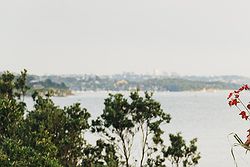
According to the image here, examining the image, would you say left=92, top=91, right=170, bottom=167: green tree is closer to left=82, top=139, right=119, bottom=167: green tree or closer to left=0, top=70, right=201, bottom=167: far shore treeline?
left=0, top=70, right=201, bottom=167: far shore treeline

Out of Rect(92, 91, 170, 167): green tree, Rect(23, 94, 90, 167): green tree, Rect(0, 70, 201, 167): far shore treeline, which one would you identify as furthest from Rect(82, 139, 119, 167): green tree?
Rect(23, 94, 90, 167): green tree

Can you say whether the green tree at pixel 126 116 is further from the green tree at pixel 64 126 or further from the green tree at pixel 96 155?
the green tree at pixel 64 126

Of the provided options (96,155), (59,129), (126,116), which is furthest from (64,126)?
(126,116)

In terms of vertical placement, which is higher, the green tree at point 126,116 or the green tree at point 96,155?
the green tree at point 126,116

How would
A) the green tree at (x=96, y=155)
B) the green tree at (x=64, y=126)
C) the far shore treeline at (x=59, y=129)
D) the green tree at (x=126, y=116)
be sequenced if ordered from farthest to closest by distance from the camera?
the green tree at (x=126, y=116), the green tree at (x=96, y=155), the green tree at (x=64, y=126), the far shore treeline at (x=59, y=129)

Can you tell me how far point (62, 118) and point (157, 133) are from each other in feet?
28.3

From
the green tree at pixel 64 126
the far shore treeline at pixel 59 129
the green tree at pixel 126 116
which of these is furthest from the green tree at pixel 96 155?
the green tree at pixel 64 126

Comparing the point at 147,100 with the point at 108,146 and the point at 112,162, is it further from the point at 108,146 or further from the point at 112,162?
the point at 112,162

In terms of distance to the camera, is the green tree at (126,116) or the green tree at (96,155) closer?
the green tree at (96,155)

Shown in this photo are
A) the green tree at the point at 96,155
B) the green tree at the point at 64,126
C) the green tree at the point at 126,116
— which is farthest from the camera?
the green tree at the point at 126,116

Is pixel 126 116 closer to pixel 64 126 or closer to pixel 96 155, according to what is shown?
pixel 96 155

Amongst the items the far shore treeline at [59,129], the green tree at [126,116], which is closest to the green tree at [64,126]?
the far shore treeline at [59,129]

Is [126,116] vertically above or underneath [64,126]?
above

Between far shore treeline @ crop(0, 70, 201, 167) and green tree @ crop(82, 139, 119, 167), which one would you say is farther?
green tree @ crop(82, 139, 119, 167)
